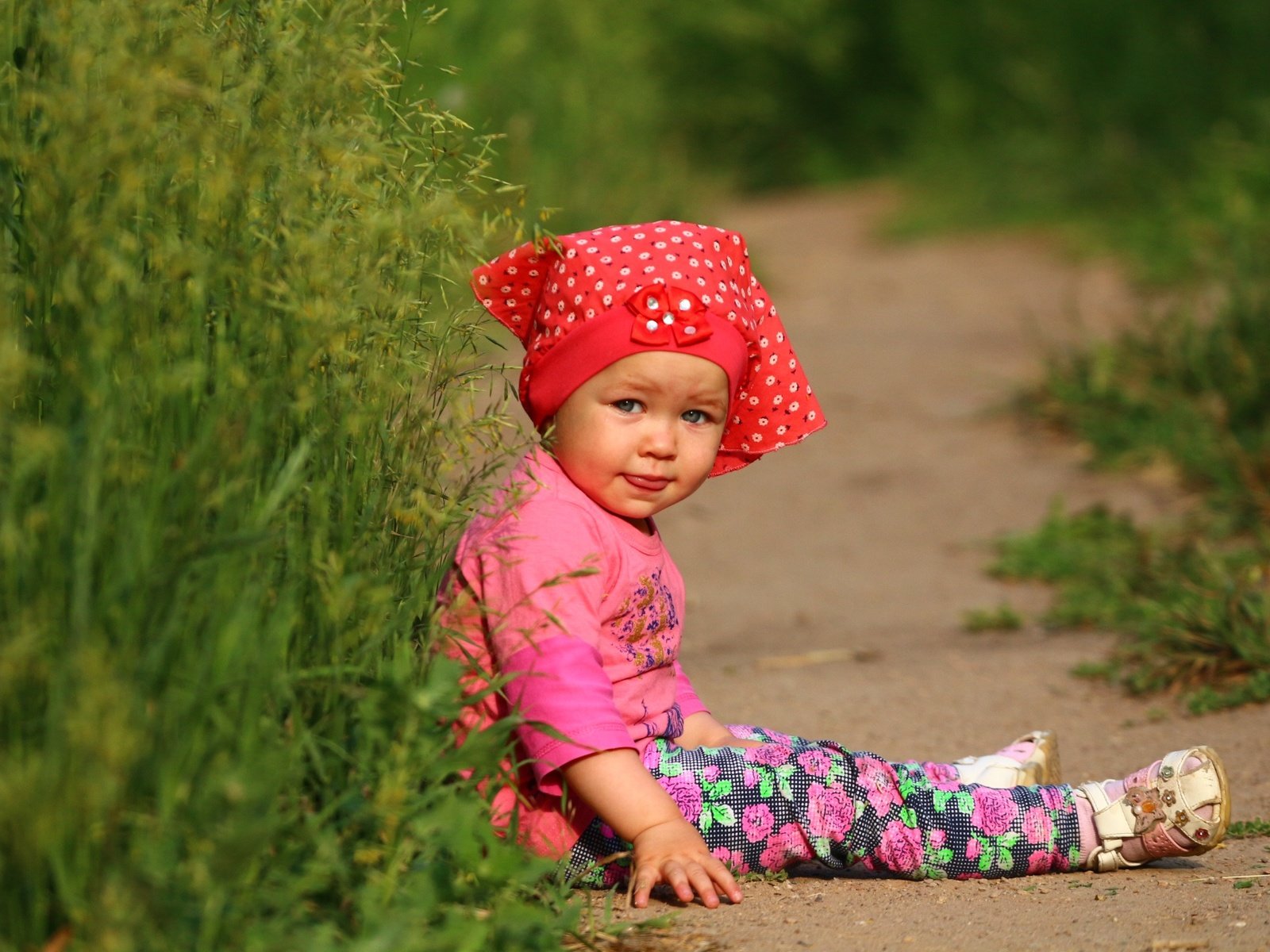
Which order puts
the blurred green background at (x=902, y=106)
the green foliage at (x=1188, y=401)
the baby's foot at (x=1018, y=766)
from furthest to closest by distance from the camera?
the blurred green background at (x=902, y=106)
the green foliage at (x=1188, y=401)
the baby's foot at (x=1018, y=766)

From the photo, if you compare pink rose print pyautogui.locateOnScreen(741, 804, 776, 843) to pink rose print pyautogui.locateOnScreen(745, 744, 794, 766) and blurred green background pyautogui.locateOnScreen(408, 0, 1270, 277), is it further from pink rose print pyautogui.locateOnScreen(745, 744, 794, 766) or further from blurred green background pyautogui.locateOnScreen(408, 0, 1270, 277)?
blurred green background pyautogui.locateOnScreen(408, 0, 1270, 277)

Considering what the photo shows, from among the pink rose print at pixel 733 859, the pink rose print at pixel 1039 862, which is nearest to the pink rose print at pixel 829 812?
the pink rose print at pixel 733 859

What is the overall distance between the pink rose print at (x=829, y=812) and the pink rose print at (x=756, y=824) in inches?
2.6

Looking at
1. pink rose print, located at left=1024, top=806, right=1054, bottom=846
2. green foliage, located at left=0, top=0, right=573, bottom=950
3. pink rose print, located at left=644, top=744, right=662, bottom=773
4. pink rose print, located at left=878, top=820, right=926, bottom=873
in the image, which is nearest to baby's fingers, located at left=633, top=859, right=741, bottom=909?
green foliage, located at left=0, top=0, right=573, bottom=950

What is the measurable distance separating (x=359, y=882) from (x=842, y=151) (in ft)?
45.1

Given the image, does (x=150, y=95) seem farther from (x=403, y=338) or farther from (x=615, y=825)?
(x=615, y=825)

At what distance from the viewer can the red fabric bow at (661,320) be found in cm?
254

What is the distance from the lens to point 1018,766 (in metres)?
2.98

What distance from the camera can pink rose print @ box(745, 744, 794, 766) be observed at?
8.75 ft

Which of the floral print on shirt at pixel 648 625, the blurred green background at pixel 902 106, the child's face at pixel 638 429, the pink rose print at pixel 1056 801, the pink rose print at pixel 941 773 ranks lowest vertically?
the pink rose print at pixel 1056 801

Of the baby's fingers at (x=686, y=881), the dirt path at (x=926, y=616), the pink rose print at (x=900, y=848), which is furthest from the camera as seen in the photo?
the pink rose print at (x=900, y=848)

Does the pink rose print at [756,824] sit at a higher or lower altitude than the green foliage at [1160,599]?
lower

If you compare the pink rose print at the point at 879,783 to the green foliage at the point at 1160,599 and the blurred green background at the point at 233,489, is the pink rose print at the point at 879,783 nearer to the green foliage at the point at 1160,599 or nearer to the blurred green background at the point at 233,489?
the blurred green background at the point at 233,489

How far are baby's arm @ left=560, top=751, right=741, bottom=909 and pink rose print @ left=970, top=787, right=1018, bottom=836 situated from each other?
53cm
